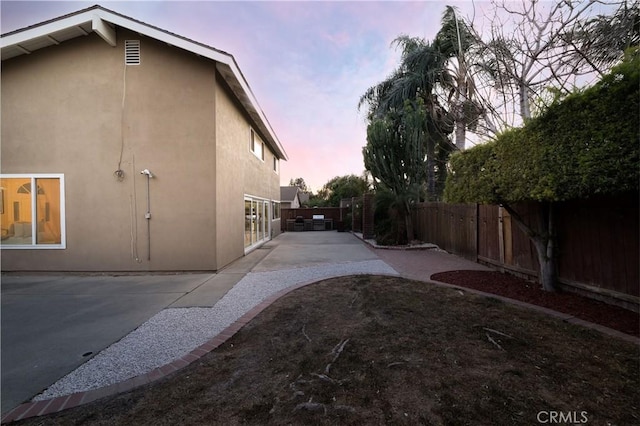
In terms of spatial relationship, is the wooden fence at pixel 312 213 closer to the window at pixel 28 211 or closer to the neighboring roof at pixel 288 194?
the neighboring roof at pixel 288 194

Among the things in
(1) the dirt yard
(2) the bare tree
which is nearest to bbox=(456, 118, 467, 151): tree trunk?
(2) the bare tree

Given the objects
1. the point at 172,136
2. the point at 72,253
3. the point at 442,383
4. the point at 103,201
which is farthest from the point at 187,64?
the point at 442,383

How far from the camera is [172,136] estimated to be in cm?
731

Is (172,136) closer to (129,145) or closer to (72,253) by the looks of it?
(129,145)

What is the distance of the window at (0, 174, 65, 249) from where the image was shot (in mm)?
7398

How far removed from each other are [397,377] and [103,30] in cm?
924

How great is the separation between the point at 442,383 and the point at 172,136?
751cm

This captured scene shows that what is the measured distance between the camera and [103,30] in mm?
6941

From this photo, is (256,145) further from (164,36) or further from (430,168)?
(430,168)

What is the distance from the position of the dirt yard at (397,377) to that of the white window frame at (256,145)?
28.6 feet

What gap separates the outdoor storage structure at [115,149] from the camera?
7293 mm

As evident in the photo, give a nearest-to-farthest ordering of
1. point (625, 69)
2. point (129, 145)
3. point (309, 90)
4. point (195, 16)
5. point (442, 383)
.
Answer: point (442, 383)
point (625, 69)
point (129, 145)
point (195, 16)
point (309, 90)

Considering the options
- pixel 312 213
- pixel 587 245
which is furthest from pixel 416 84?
pixel 312 213

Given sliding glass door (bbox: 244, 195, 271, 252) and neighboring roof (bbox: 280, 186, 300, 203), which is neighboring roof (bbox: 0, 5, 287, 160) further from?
neighboring roof (bbox: 280, 186, 300, 203)
